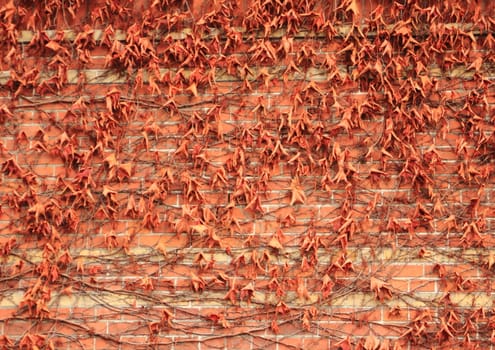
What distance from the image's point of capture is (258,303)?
14.5 feet

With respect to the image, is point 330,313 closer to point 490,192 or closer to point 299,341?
point 299,341

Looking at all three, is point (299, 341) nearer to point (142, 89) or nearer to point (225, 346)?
point (225, 346)

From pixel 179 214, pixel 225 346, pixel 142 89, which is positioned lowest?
pixel 225 346

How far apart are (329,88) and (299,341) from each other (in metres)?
1.43

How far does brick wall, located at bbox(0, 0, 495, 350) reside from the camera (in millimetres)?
4391

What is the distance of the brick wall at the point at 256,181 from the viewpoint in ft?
14.4

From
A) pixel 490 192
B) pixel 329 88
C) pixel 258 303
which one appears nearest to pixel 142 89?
pixel 329 88

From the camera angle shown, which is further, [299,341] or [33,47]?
[33,47]

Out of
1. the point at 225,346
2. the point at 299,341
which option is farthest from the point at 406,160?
the point at 225,346

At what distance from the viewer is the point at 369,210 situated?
4.41 m

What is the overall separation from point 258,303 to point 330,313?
15.7 inches

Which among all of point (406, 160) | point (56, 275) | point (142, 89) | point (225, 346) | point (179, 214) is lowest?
point (225, 346)

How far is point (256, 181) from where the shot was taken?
448 centimetres

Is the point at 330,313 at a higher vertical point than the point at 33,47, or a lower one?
lower
